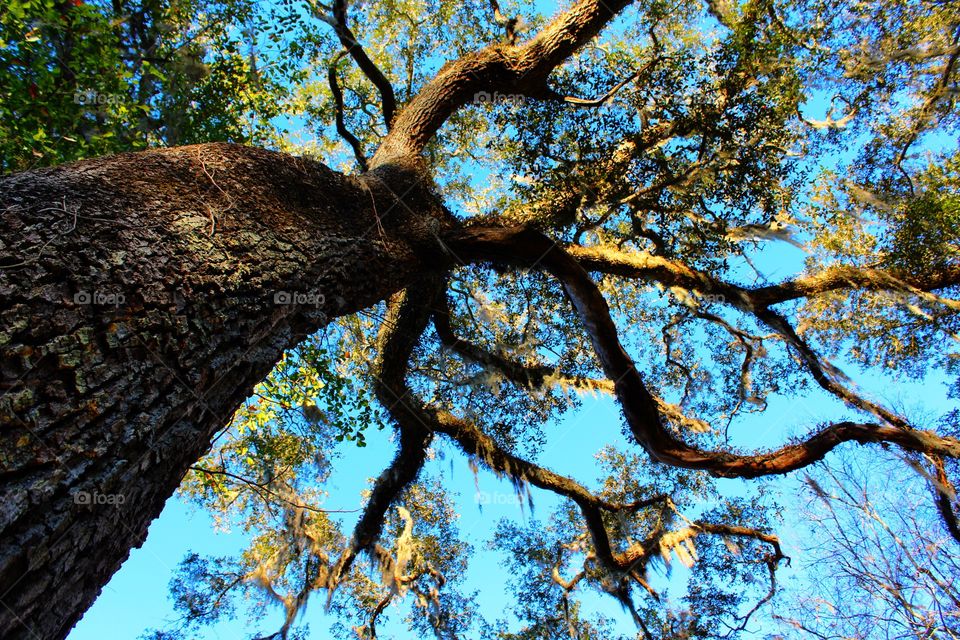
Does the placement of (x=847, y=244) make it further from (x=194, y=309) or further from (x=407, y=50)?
(x=194, y=309)

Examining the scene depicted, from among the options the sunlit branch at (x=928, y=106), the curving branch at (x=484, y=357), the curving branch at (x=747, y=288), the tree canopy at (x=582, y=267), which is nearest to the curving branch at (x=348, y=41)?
the tree canopy at (x=582, y=267)

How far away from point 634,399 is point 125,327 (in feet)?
15.2

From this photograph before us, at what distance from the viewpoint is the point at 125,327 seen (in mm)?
2365

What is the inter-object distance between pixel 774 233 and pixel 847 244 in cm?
364

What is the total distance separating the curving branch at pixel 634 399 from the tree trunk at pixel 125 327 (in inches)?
65.2

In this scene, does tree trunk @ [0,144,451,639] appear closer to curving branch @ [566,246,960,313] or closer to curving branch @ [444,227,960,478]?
curving branch @ [444,227,960,478]

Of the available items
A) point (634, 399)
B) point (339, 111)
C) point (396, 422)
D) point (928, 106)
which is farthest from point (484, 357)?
point (928, 106)

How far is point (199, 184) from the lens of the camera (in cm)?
335

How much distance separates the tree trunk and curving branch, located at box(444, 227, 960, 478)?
1.66m

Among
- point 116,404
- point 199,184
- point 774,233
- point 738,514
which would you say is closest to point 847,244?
point 774,233

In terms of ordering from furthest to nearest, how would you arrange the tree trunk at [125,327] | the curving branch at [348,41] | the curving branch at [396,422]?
the curving branch at [348,41] < the curving branch at [396,422] < the tree trunk at [125,327]

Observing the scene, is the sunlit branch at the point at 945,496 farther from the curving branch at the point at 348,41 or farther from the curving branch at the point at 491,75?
the curving branch at the point at 348,41

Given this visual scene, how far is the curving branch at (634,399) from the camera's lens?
5.06 metres

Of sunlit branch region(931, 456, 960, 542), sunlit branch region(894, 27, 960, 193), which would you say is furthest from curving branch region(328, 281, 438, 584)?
sunlit branch region(894, 27, 960, 193)
